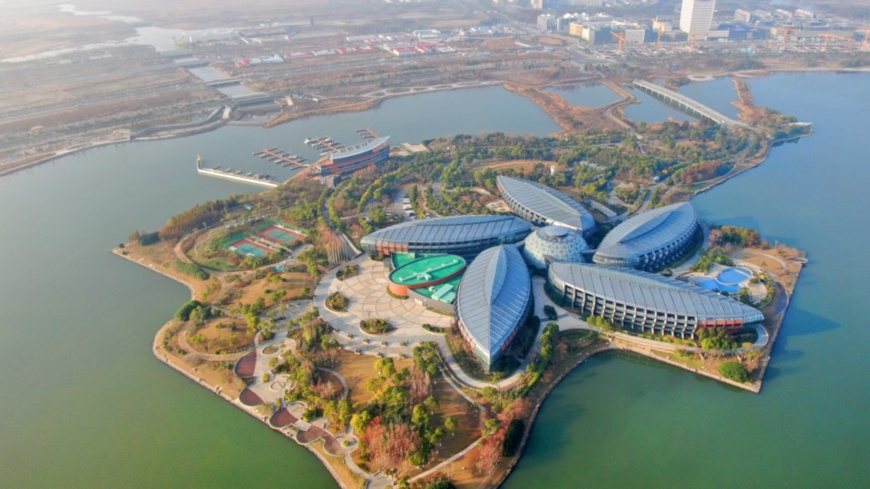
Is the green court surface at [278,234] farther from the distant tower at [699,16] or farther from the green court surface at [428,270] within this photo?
the distant tower at [699,16]

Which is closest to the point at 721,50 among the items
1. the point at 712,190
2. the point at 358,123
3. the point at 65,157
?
the point at 712,190

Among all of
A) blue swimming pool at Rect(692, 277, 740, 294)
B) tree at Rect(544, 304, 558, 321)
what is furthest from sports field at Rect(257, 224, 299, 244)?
blue swimming pool at Rect(692, 277, 740, 294)

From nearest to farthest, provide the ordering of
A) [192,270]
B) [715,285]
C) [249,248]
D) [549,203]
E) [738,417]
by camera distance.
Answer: [738,417] < [715,285] < [192,270] < [249,248] < [549,203]

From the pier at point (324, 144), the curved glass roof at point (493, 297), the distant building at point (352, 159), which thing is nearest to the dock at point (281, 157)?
the distant building at point (352, 159)

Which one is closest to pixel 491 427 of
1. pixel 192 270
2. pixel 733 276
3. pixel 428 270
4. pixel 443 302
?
pixel 443 302

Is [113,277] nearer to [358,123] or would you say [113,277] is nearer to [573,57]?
[358,123]

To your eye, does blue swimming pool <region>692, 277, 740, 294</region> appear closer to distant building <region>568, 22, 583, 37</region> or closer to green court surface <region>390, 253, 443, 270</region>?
green court surface <region>390, 253, 443, 270</region>

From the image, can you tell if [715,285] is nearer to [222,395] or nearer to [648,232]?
[648,232]
